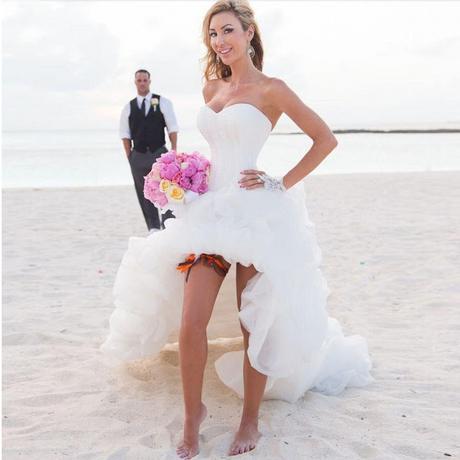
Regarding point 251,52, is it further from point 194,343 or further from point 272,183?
point 194,343

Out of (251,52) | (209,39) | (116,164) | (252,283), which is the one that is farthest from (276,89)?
(116,164)

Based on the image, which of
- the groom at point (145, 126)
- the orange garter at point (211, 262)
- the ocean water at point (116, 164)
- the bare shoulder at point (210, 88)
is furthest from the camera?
the ocean water at point (116, 164)

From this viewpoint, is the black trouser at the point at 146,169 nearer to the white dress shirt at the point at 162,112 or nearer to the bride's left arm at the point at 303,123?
the white dress shirt at the point at 162,112

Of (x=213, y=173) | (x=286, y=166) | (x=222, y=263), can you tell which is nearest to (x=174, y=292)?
(x=222, y=263)

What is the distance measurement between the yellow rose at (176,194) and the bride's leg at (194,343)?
13.7 inches

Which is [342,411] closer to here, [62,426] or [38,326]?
[62,426]

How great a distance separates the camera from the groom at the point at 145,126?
302 inches

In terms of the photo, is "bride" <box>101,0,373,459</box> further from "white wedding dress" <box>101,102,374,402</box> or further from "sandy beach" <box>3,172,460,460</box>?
"sandy beach" <box>3,172,460,460</box>

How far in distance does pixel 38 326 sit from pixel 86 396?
136 cm

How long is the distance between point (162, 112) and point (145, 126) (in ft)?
0.93

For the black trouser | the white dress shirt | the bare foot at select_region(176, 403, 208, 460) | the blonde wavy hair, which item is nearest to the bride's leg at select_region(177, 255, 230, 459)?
the bare foot at select_region(176, 403, 208, 460)

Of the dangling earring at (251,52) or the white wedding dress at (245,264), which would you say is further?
the dangling earring at (251,52)

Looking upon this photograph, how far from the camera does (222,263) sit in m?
2.98

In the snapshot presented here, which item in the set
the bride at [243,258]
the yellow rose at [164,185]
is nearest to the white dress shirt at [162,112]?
the bride at [243,258]
